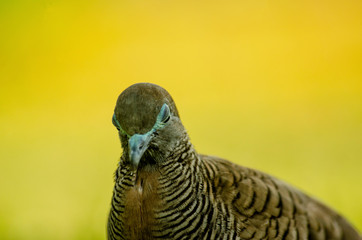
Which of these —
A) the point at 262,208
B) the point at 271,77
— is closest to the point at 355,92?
the point at 271,77

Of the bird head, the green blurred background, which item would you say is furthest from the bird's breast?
the green blurred background

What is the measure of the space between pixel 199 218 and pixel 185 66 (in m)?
6.00

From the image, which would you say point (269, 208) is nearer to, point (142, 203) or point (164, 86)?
point (142, 203)

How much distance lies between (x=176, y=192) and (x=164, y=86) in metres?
5.32

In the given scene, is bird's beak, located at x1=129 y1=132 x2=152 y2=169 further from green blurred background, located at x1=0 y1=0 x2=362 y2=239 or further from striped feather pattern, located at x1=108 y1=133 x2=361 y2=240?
green blurred background, located at x1=0 y1=0 x2=362 y2=239

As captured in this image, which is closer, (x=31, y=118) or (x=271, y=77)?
(x=31, y=118)

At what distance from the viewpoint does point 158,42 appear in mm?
9422

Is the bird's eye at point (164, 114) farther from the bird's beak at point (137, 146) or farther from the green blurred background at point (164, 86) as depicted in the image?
the green blurred background at point (164, 86)

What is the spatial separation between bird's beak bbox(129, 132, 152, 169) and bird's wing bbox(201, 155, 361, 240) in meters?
0.75

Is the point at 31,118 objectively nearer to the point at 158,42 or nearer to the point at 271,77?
the point at 158,42

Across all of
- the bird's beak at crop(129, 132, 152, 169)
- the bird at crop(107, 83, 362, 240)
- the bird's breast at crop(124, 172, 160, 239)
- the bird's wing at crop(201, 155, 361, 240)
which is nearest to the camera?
the bird's beak at crop(129, 132, 152, 169)

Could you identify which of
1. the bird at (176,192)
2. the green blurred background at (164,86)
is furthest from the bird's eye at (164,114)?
the green blurred background at (164,86)

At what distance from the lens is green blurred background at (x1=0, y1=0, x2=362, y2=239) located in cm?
723

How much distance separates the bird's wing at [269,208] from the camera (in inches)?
146
